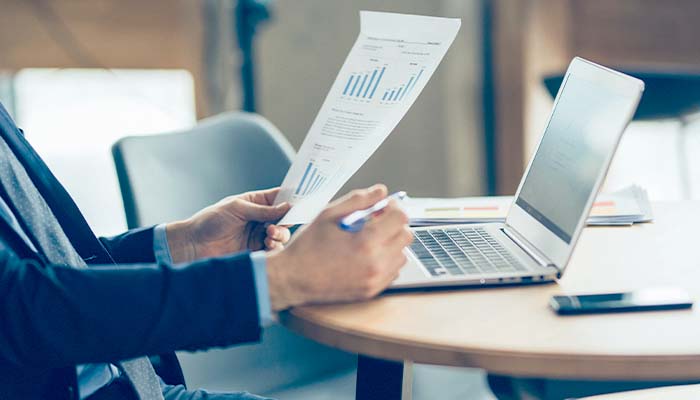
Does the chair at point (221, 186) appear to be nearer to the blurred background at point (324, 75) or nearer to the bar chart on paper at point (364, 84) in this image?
the bar chart on paper at point (364, 84)

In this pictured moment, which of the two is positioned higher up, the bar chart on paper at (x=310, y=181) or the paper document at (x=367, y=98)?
the paper document at (x=367, y=98)

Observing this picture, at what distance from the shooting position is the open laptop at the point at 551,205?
3.07 feet

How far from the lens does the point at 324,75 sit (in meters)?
2.99

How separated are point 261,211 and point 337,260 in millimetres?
324

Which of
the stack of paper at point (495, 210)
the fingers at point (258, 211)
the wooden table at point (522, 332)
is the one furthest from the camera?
the stack of paper at point (495, 210)

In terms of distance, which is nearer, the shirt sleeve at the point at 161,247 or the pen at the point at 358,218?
the pen at the point at 358,218

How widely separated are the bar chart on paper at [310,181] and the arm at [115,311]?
245 mm

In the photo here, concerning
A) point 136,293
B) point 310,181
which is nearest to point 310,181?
point 310,181

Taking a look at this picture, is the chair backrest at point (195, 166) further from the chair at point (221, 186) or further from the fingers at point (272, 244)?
the fingers at point (272, 244)

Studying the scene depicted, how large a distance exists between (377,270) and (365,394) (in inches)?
8.5

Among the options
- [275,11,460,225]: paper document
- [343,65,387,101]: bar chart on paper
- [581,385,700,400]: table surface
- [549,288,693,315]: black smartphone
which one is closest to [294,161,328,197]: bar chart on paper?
[275,11,460,225]: paper document

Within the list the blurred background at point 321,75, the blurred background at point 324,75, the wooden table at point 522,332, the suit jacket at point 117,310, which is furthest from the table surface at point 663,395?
the blurred background at point 321,75

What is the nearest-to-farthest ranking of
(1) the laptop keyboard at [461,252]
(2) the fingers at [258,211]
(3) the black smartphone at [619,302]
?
(3) the black smartphone at [619,302] → (1) the laptop keyboard at [461,252] → (2) the fingers at [258,211]

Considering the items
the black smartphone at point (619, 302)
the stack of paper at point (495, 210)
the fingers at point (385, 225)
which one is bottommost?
the stack of paper at point (495, 210)
